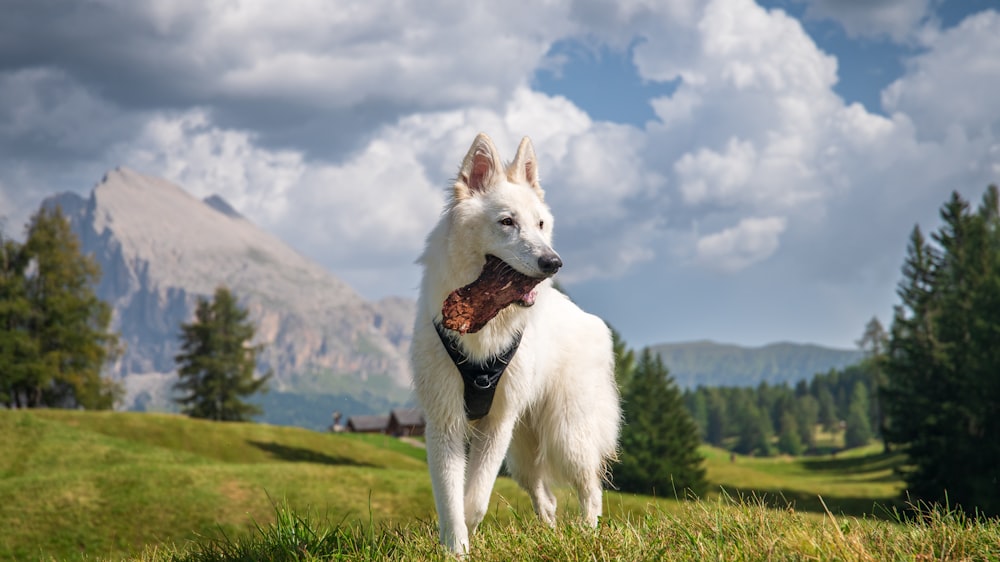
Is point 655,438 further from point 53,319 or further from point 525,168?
point 525,168

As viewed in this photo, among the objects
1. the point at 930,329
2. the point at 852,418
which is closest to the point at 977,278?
the point at 930,329

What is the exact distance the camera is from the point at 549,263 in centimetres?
585

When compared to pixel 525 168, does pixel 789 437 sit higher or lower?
lower

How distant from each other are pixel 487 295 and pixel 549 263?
0.66 m

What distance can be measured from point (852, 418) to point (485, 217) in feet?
564

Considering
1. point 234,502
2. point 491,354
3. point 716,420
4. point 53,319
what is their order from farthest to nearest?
point 716,420, point 53,319, point 234,502, point 491,354

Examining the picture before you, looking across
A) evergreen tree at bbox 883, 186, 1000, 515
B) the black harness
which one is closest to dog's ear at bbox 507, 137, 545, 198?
the black harness

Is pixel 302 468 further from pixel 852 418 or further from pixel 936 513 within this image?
pixel 852 418

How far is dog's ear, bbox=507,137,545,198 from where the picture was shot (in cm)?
681

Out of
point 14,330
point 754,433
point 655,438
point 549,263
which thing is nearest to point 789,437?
point 754,433

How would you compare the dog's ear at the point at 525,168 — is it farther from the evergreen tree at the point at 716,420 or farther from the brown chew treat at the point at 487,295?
the evergreen tree at the point at 716,420

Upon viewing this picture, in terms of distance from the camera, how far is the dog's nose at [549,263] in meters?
5.84

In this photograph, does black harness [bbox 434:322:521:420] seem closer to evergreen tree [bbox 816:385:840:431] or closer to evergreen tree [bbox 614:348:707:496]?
evergreen tree [bbox 614:348:707:496]

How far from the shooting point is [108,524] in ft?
81.9
